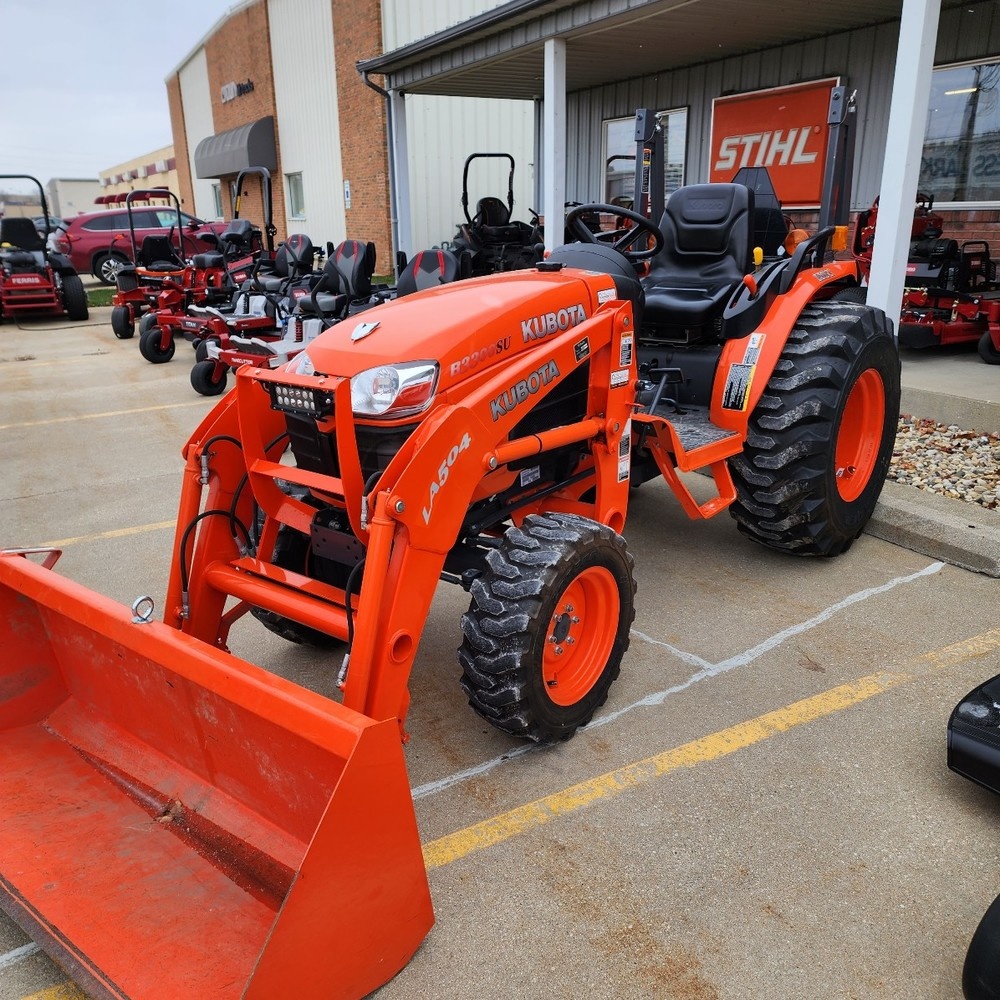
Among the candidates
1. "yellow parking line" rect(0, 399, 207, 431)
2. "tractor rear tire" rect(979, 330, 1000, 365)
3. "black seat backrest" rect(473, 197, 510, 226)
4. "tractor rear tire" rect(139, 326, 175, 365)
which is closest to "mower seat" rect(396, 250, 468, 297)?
"yellow parking line" rect(0, 399, 207, 431)

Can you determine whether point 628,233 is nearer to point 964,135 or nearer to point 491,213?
point 964,135

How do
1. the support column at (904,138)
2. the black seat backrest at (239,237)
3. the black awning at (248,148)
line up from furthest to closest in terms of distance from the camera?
the black awning at (248,148) → the black seat backrest at (239,237) → the support column at (904,138)

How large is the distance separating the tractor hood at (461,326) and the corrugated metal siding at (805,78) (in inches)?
300

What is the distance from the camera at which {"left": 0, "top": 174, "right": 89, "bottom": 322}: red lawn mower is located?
46.5 feet

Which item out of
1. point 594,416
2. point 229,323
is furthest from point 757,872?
point 229,323

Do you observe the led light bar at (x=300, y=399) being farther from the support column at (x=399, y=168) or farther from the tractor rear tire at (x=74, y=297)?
the tractor rear tire at (x=74, y=297)

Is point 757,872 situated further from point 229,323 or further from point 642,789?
point 229,323

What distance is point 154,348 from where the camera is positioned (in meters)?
10.6

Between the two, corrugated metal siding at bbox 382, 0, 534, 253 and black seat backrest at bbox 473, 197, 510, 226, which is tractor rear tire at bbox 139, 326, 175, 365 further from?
corrugated metal siding at bbox 382, 0, 534, 253

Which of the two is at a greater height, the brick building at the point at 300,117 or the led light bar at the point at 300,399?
the brick building at the point at 300,117

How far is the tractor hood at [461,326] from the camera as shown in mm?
2590

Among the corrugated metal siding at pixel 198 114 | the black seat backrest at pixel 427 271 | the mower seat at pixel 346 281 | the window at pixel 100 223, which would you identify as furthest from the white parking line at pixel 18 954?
the corrugated metal siding at pixel 198 114

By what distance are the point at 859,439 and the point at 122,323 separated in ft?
36.0

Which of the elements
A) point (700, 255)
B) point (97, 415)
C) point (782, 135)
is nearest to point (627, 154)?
point (782, 135)
